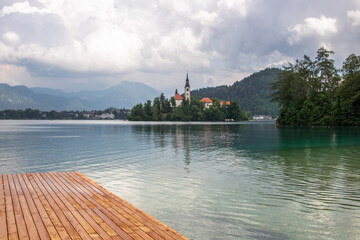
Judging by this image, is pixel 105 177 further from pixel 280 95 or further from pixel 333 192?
pixel 280 95

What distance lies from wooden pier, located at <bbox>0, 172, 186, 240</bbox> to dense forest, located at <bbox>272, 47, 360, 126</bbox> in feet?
284

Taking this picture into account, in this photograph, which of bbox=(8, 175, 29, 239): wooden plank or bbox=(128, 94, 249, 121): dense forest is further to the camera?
bbox=(128, 94, 249, 121): dense forest

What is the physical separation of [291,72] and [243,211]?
107602mm

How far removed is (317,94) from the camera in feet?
328

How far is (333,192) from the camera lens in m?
13.6

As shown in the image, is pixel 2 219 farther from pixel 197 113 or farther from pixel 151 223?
pixel 197 113

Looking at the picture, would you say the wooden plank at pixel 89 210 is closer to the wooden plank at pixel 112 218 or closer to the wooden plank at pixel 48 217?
the wooden plank at pixel 112 218

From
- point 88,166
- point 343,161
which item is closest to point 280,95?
point 343,161

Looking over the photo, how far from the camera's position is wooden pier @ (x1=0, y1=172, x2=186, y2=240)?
673 cm

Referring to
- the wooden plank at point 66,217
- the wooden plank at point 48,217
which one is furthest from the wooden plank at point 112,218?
the wooden plank at point 48,217

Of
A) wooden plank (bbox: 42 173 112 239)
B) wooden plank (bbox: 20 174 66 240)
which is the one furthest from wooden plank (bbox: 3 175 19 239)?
wooden plank (bbox: 42 173 112 239)

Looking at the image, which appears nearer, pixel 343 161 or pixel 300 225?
pixel 300 225

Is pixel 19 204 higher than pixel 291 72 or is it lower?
lower

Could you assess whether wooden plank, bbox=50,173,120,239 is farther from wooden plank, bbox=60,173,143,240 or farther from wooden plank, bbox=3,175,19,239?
wooden plank, bbox=3,175,19,239
